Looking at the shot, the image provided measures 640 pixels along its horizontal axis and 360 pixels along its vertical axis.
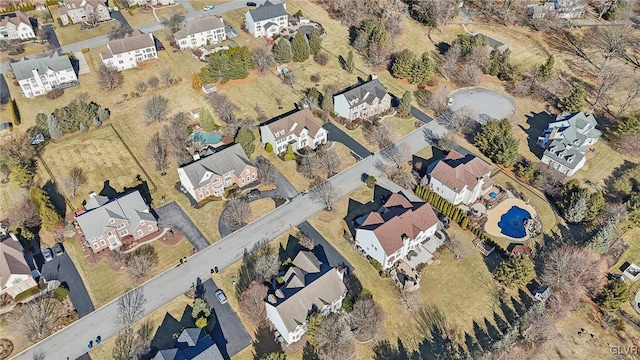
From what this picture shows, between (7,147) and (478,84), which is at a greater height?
(478,84)

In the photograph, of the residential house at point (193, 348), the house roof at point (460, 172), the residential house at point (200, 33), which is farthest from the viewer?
the residential house at point (200, 33)

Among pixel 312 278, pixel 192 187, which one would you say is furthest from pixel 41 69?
pixel 312 278

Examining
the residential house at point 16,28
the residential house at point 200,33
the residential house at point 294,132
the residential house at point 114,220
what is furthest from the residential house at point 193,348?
the residential house at point 16,28

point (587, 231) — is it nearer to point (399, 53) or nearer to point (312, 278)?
point (312, 278)

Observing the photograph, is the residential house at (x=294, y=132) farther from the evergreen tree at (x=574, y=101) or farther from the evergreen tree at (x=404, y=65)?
the evergreen tree at (x=574, y=101)

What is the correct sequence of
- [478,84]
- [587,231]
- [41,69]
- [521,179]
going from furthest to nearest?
[478,84] < [41,69] < [521,179] < [587,231]

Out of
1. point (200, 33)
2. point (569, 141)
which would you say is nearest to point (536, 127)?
point (569, 141)

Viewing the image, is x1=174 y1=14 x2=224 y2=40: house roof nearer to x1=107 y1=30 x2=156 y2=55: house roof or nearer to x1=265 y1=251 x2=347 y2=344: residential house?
x1=107 y1=30 x2=156 y2=55: house roof
